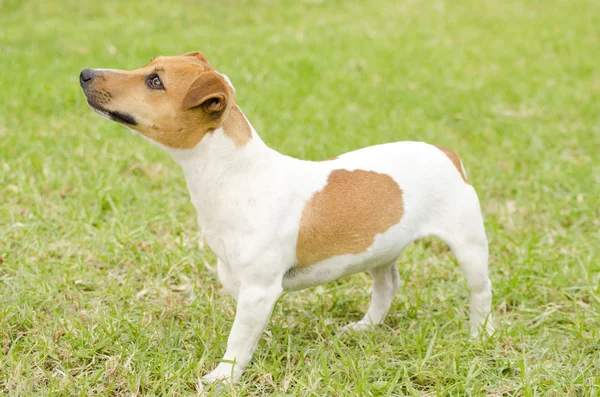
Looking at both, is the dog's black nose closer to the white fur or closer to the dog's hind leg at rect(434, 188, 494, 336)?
the white fur

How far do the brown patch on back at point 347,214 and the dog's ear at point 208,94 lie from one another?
62 cm

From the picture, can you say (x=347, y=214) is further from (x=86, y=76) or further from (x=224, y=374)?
(x=86, y=76)

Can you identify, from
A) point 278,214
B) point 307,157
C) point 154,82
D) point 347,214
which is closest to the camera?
point 154,82

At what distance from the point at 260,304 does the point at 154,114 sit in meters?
0.92

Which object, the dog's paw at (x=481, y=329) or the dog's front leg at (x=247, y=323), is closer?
the dog's front leg at (x=247, y=323)

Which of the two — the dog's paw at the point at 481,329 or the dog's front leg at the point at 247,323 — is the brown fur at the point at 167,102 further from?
the dog's paw at the point at 481,329

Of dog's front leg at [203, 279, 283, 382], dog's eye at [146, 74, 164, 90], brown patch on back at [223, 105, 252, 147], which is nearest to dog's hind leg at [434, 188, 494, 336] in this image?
dog's front leg at [203, 279, 283, 382]

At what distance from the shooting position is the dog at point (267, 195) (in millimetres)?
2922

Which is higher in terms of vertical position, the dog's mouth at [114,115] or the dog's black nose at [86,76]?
the dog's black nose at [86,76]

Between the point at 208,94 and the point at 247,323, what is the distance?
998mm

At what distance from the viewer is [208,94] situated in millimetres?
2805

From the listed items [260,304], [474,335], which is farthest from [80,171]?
[474,335]

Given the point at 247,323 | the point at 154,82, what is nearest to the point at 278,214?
the point at 247,323

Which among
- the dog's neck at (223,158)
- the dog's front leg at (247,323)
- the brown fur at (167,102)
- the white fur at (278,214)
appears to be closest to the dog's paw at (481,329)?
the white fur at (278,214)
